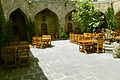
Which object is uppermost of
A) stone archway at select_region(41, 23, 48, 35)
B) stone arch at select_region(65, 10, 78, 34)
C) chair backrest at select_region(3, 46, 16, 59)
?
stone arch at select_region(65, 10, 78, 34)

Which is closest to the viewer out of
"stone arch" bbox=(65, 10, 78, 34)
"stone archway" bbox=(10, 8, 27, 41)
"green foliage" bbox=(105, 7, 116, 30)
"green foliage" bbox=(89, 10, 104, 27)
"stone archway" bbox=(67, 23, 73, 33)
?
"green foliage" bbox=(89, 10, 104, 27)

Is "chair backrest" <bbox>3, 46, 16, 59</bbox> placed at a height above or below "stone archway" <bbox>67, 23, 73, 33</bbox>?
below

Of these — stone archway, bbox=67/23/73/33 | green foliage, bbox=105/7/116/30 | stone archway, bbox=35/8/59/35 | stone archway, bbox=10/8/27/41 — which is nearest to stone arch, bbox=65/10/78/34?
stone archway, bbox=67/23/73/33

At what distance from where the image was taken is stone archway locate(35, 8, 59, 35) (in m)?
15.0

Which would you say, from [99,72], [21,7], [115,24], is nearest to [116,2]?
[115,24]

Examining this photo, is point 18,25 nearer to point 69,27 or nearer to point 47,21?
point 47,21

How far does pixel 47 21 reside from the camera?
15.6 m

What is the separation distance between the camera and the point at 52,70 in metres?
3.89

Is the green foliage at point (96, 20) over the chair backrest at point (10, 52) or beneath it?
over

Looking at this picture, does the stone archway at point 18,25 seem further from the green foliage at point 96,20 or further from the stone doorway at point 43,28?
the green foliage at point 96,20

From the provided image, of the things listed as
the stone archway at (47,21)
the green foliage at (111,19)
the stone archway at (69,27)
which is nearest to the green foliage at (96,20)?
the green foliage at (111,19)

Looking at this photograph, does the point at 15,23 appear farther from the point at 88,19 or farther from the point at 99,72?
the point at 99,72

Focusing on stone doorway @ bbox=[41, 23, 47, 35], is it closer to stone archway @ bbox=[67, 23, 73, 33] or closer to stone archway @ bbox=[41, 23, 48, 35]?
stone archway @ bbox=[41, 23, 48, 35]

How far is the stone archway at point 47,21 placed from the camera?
592 inches
